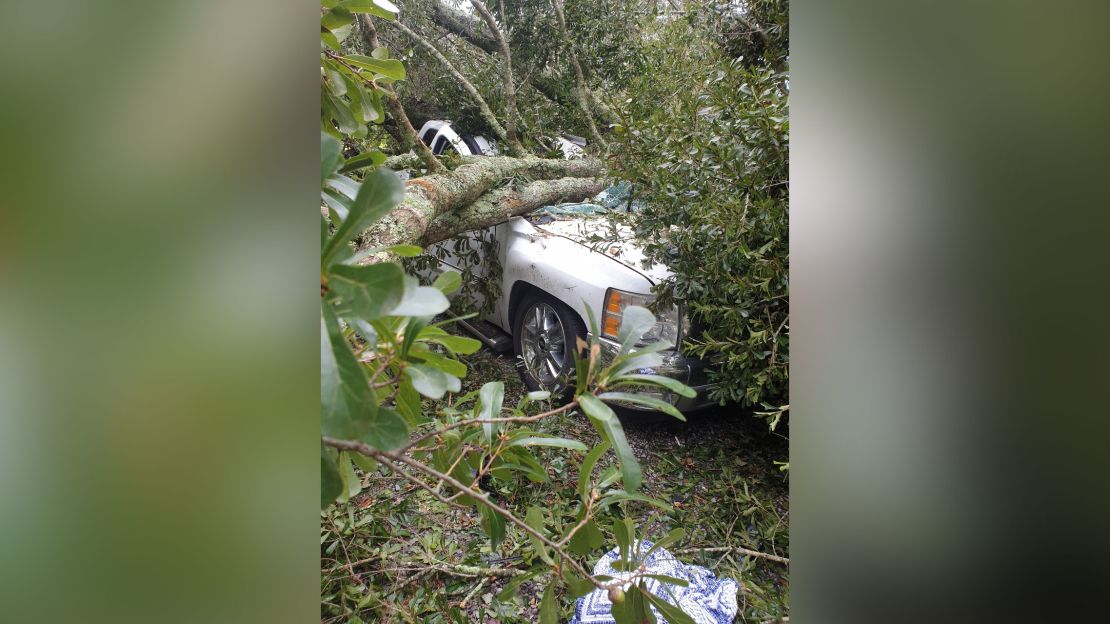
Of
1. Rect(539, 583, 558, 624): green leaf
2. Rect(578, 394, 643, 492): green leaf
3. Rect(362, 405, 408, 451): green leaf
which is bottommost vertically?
Rect(539, 583, 558, 624): green leaf

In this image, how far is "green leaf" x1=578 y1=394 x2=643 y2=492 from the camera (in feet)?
0.91

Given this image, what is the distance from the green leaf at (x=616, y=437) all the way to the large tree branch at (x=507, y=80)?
3.97 ft

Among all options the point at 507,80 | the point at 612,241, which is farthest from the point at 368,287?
the point at 507,80

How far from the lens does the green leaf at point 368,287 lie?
173 mm

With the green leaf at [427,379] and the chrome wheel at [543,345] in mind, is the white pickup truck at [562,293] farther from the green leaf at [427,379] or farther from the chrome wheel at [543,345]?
the green leaf at [427,379]

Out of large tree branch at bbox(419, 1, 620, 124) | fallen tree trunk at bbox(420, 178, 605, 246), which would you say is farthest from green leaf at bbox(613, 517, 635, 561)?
large tree branch at bbox(419, 1, 620, 124)

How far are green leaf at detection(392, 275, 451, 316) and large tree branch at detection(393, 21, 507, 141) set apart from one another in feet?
3.93

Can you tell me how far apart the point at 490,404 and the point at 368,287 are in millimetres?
207

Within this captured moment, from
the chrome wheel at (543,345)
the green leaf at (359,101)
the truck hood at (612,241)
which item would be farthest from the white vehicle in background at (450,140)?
the green leaf at (359,101)

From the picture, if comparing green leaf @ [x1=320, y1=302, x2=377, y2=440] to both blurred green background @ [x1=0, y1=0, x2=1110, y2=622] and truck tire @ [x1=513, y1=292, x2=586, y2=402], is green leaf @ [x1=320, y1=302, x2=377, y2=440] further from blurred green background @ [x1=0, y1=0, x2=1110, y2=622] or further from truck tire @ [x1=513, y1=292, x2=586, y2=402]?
truck tire @ [x1=513, y1=292, x2=586, y2=402]

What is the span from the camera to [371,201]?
0.19 m
